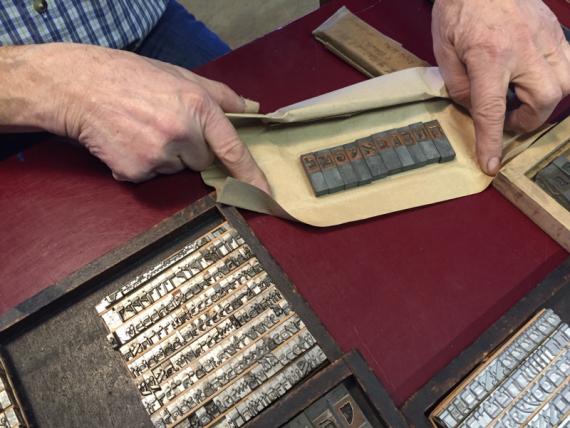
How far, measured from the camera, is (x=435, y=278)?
1.03 m

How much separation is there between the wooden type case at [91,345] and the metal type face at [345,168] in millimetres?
260

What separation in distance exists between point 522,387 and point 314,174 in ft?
1.98

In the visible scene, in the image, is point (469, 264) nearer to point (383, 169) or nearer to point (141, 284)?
point (383, 169)

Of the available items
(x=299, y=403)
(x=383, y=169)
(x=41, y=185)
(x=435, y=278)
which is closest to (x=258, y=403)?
(x=299, y=403)

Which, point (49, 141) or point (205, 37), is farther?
point (205, 37)

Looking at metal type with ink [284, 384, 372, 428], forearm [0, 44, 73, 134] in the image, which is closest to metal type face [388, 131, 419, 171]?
metal type with ink [284, 384, 372, 428]

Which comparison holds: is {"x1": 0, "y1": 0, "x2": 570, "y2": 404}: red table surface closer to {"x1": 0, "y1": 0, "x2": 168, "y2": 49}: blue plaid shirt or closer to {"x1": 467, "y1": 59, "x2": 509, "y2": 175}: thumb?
→ {"x1": 467, "y1": 59, "x2": 509, "y2": 175}: thumb

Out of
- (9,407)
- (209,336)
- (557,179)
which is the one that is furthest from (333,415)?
(557,179)

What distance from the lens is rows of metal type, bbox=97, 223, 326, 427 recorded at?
2.99ft

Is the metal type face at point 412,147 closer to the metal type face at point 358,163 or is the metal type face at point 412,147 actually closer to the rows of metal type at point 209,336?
the metal type face at point 358,163

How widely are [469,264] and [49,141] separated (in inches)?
44.0

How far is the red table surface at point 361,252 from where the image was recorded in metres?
0.98

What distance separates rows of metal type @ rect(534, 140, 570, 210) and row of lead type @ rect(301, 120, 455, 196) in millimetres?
207

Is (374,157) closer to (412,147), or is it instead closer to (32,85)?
(412,147)
